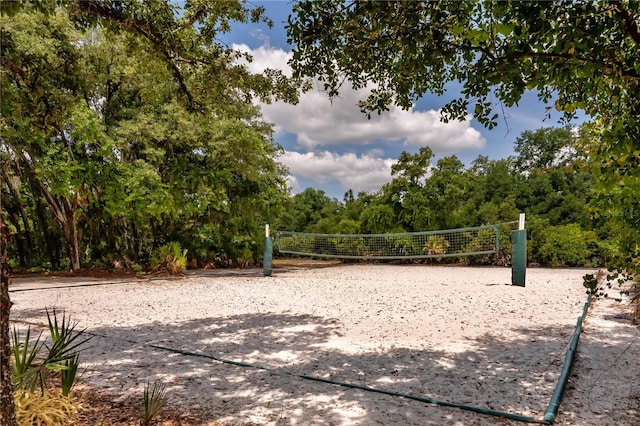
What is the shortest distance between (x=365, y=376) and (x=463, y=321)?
219 cm

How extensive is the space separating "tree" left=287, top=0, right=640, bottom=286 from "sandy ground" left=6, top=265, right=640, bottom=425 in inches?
46.1

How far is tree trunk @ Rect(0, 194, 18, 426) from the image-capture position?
1.56 m

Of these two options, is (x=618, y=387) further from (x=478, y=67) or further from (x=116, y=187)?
(x=116, y=187)

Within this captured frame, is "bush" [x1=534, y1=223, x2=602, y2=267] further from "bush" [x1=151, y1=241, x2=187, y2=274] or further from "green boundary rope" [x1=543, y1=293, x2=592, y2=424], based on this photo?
"bush" [x1=151, y1=241, x2=187, y2=274]

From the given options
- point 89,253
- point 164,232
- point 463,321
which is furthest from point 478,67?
point 89,253

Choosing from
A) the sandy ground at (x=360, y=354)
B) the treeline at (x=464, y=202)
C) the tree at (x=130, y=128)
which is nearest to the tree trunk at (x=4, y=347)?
the sandy ground at (x=360, y=354)

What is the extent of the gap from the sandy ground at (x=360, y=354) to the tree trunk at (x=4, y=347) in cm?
86

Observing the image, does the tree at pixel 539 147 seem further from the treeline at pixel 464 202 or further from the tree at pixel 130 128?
the tree at pixel 130 128

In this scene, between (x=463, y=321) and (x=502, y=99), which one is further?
(x=463, y=321)

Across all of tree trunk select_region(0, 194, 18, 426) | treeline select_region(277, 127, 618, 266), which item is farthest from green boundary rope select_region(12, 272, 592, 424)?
treeline select_region(277, 127, 618, 266)

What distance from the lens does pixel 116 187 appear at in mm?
8734

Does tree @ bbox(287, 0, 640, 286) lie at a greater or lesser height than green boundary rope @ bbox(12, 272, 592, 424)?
greater

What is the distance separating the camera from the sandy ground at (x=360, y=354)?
7.43 ft

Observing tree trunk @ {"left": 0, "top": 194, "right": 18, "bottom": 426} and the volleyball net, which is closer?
tree trunk @ {"left": 0, "top": 194, "right": 18, "bottom": 426}
